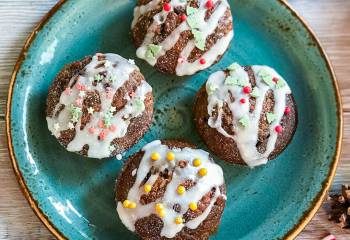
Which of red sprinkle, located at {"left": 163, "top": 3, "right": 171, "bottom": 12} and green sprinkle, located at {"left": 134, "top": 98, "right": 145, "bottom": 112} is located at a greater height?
red sprinkle, located at {"left": 163, "top": 3, "right": 171, "bottom": 12}

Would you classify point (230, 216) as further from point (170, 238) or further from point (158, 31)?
point (158, 31)

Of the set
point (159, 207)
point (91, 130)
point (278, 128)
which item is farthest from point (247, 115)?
point (91, 130)

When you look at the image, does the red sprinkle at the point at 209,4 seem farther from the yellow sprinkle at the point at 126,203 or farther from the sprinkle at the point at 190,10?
the yellow sprinkle at the point at 126,203

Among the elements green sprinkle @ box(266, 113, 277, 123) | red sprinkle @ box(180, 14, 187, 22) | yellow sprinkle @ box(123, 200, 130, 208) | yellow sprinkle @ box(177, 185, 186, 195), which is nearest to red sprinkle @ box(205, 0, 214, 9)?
red sprinkle @ box(180, 14, 187, 22)

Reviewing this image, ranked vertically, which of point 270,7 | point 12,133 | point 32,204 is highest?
point 270,7

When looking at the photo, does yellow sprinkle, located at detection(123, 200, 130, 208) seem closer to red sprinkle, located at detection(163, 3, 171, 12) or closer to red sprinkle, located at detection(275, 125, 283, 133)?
red sprinkle, located at detection(275, 125, 283, 133)

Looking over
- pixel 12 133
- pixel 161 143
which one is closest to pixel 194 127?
pixel 161 143

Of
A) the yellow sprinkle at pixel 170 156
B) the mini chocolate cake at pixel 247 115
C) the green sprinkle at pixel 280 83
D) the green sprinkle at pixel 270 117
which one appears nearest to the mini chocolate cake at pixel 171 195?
the yellow sprinkle at pixel 170 156
